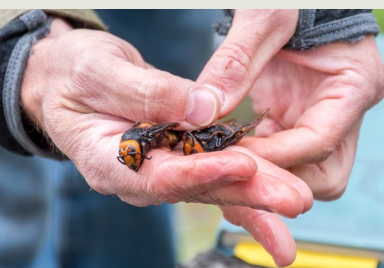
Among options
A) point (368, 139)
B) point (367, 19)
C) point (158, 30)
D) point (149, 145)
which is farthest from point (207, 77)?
A: point (368, 139)

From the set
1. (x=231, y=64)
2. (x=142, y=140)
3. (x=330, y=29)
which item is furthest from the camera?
(x=330, y=29)

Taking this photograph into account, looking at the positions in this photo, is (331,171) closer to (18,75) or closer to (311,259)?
(311,259)

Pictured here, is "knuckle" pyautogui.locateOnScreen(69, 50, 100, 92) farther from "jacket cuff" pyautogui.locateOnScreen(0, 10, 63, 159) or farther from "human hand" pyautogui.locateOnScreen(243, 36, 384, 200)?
"human hand" pyautogui.locateOnScreen(243, 36, 384, 200)

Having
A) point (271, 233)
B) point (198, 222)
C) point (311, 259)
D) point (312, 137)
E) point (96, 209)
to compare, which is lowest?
point (198, 222)

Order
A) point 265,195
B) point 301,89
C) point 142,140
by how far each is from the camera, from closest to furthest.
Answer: point 265,195
point 142,140
point 301,89

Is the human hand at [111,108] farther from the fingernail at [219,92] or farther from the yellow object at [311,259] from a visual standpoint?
the yellow object at [311,259]

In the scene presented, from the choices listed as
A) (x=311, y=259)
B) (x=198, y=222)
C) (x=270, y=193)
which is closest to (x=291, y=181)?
(x=270, y=193)
